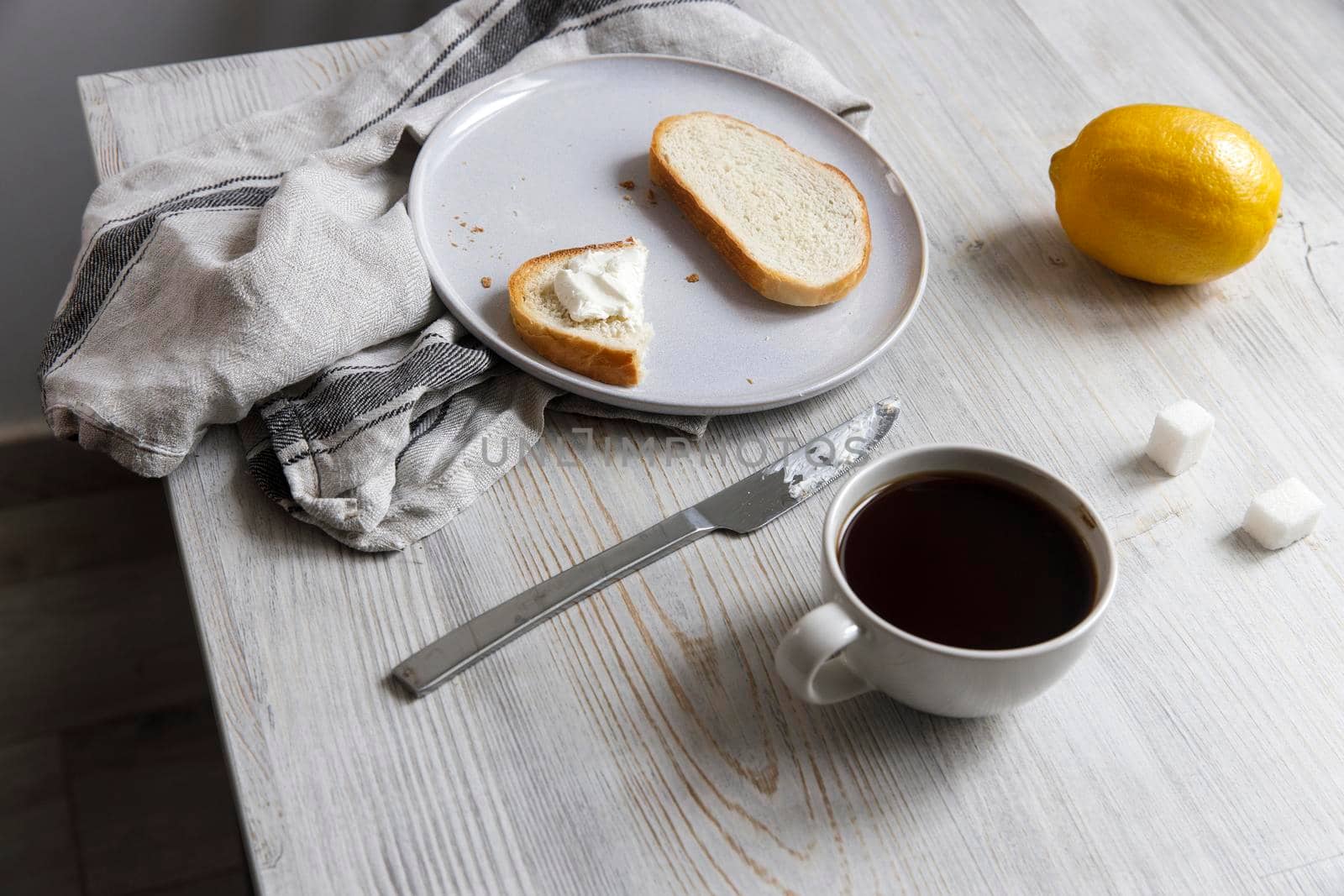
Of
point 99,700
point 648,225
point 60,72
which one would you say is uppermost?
point 648,225

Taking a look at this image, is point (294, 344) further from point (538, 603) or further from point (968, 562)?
point (968, 562)

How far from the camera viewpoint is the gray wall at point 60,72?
5.47ft

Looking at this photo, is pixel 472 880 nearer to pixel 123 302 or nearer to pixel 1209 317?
pixel 123 302

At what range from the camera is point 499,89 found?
1.21 meters

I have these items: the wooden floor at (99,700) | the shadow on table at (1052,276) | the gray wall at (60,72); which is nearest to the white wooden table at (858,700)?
the shadow on table at (1052,276)

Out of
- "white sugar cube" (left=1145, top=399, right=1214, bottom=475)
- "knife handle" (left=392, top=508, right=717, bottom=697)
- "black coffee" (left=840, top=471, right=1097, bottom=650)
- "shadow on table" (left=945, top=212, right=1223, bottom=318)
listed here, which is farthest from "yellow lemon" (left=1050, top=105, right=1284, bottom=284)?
"knife handle" (left=392, top=508, right=717, bottom=697)

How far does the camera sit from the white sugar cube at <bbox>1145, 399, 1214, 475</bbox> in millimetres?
933

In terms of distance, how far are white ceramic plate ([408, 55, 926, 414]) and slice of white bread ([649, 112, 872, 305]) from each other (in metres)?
0.03

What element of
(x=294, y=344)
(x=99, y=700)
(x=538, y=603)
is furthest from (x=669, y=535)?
(x=99, y=700)

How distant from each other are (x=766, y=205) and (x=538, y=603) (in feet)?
1.65

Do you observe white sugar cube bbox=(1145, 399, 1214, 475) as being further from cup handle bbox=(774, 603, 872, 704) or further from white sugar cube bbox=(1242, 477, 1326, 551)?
cup handle bbox=(774, 603, 872, 704)

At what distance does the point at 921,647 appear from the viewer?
2.23 ft

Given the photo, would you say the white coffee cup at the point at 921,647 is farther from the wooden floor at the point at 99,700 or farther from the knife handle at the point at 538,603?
the wooden floor at the point at 99,700

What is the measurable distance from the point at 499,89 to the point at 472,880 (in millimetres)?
831
